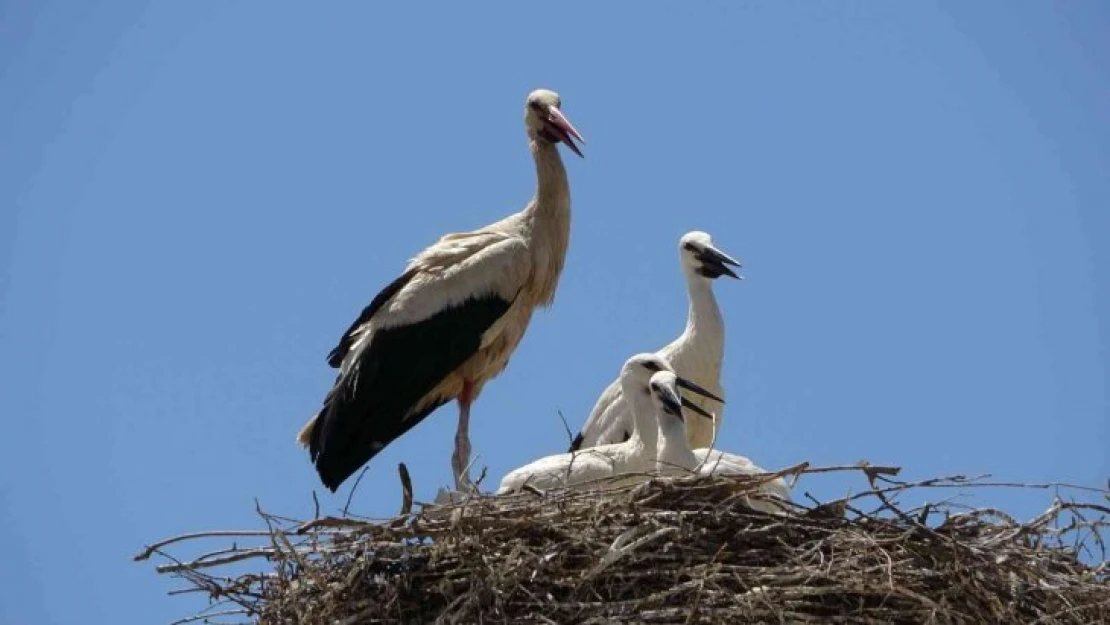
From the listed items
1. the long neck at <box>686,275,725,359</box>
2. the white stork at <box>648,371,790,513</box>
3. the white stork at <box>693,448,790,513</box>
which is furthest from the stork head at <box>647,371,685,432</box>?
the long neck at <box>686,275,725,359</box>

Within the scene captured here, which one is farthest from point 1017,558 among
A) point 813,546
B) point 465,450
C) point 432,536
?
point 465,450

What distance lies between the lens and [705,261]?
11578mm

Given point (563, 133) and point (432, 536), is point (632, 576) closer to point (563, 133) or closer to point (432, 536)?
point (432, 536)

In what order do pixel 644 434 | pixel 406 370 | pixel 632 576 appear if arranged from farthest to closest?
pixel 406 370, pixel 644 434, pixel 632 576

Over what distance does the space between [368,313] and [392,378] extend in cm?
42

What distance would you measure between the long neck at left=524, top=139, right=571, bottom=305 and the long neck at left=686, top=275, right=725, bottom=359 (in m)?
0.91

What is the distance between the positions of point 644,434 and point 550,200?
72.3 inches

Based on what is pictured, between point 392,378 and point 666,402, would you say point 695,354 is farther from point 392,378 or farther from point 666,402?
point 666,402

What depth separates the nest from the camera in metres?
7.30

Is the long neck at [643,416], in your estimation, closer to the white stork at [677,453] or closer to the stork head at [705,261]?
the white stork at [677,453]

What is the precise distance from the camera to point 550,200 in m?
10.7

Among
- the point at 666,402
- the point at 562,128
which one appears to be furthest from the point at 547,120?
the point at 666,402

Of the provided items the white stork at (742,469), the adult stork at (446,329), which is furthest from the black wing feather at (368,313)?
the white stork at (742,469)

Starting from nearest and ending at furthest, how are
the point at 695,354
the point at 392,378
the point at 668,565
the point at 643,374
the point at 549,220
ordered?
the point at 668,565 < the point at 643,374 < the point at 392,378 < the point at 549,220 < the point at 695,354
